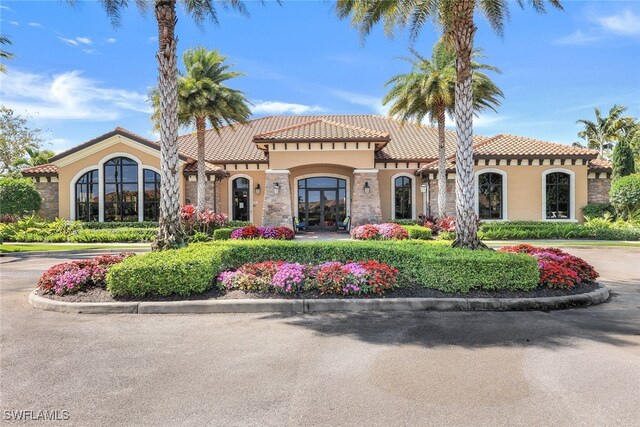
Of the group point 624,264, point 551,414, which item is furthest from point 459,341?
point 624,264

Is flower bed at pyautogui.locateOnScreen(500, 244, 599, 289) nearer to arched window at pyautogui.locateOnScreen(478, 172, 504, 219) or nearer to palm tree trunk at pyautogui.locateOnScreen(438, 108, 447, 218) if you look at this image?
palm tree trunk at pyautogui.locateOnScreen(438, 108, 447, 218)

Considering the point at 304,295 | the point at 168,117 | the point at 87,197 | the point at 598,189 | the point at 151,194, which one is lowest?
the point at 304,295

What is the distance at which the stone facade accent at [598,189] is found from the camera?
76.7ft

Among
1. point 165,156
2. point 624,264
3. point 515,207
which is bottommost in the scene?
point 624,264

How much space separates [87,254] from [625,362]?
16046 millimetres

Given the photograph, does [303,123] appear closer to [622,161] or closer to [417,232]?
[417,232]

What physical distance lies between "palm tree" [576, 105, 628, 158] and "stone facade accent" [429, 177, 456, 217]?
4000 centimetres

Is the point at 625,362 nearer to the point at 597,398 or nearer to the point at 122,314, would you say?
the point at 597,398

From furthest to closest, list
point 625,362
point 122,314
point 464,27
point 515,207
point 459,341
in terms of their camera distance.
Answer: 1. point 515,207
2. point 464,27
3. point 122,314
4. point 459,341
5. point 625,362

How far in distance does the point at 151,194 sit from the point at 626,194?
86.2ft

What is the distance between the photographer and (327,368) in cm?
417

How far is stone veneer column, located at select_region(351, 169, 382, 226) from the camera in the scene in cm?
2103

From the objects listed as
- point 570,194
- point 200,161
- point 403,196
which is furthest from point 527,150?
point 200,161

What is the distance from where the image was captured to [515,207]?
74.6 feet
